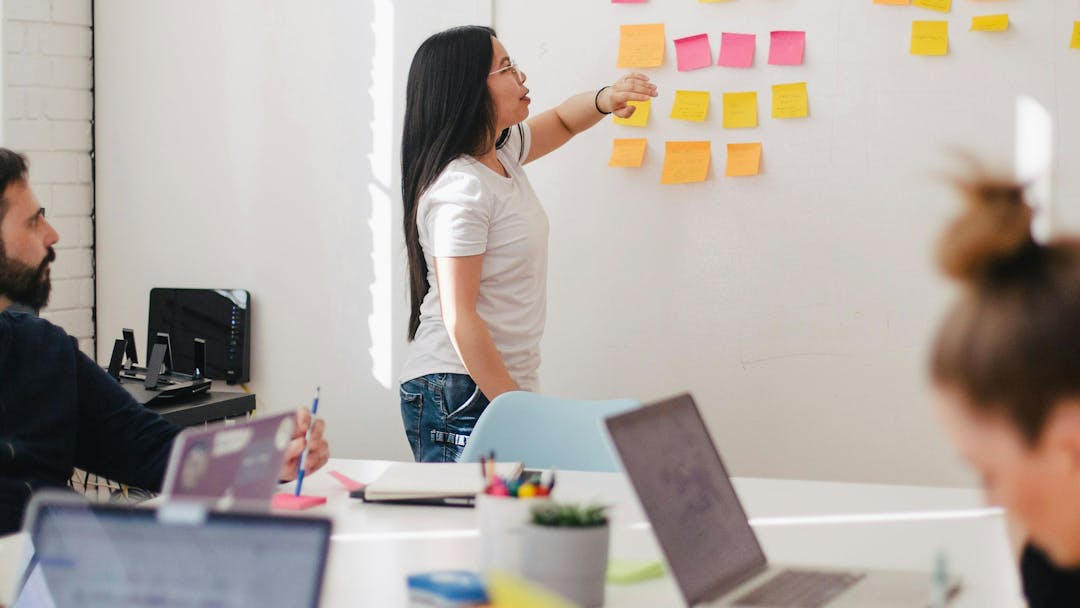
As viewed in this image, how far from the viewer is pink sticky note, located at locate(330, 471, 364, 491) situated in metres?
1.96

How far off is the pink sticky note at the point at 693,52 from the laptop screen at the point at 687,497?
1815mm

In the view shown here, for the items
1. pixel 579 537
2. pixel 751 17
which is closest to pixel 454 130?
pixel 751 17

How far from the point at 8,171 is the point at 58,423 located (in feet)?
1.59

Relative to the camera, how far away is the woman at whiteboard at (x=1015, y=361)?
2.87 feet

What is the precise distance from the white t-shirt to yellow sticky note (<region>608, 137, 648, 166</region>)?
0.53 m

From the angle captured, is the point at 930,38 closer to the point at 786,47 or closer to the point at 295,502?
the point at 786,47

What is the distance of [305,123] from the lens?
3584 millimetres

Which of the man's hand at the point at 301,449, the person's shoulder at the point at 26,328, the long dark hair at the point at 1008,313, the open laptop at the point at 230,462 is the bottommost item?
the man's hand at the point at 301,449

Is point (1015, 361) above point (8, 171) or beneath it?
beneath

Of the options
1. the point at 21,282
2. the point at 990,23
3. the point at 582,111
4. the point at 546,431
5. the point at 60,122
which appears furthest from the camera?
the point at 60,122

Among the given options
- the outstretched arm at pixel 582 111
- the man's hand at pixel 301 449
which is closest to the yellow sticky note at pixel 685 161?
the outstretched arm at pixel 582 111

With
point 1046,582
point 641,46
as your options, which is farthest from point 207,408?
point 1046,582

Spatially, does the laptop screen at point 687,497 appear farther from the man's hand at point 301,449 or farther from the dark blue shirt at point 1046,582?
the man's hand at point 301,449

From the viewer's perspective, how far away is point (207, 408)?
3000 mm
